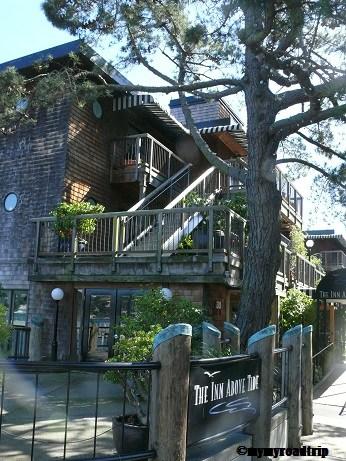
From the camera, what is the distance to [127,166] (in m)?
15.2

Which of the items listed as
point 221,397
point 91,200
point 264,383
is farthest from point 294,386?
point 91,200

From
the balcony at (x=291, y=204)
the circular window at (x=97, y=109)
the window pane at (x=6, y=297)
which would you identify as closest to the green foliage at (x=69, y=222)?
the window pane at (x=6, y=297)

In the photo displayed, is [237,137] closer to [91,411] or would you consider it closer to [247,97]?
[247,97]

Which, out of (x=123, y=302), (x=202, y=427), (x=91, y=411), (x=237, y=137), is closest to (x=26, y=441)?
(x=91, y=411)

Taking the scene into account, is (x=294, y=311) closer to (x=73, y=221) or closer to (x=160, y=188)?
(x=160, y=188)

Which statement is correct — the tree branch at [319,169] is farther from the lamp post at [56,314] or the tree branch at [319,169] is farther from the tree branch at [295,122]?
the lamp post at [56,314]

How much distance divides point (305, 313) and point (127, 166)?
22.6ft

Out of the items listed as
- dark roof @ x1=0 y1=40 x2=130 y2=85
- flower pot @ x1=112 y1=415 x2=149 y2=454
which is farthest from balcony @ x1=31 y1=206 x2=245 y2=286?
flower pot @ x1=112 y1=415 x2=149 y2=454

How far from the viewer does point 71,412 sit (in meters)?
7.57

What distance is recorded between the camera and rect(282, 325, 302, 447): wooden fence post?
21.5 ft

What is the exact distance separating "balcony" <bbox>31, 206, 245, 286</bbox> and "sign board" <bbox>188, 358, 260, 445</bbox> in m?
5.45

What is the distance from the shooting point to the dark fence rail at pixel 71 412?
10.7 ft

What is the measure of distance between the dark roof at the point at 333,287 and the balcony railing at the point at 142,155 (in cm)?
575

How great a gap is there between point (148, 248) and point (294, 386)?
603cm
